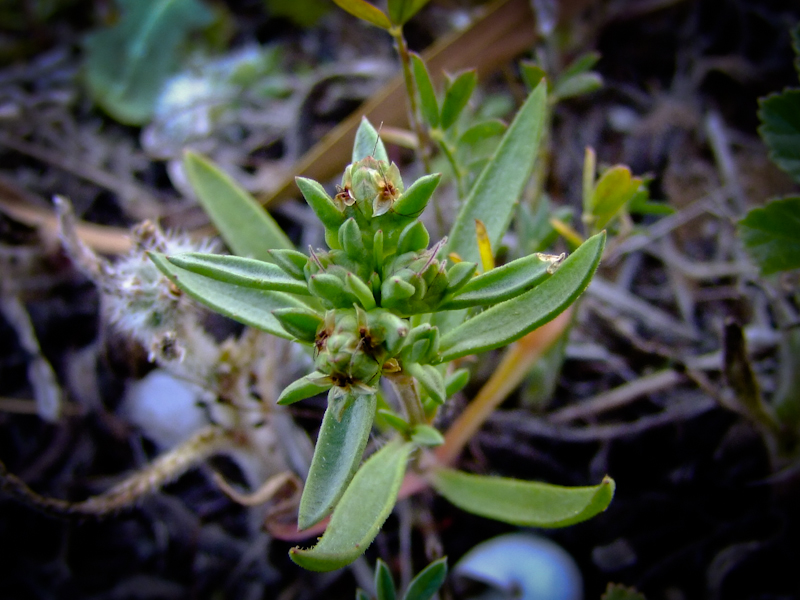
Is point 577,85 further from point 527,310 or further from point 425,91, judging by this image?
point 527,310

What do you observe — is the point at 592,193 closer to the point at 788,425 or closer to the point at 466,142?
the point at 466,142

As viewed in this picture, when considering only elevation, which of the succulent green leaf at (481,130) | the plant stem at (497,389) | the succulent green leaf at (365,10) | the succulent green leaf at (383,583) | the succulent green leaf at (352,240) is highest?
the succulent green leaf at (365,10)

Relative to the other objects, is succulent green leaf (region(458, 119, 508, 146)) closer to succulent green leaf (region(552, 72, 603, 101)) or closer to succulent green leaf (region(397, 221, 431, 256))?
succulent green leaf (region(552, 72, 603, 101))

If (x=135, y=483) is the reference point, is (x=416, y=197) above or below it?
above

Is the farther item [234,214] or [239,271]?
[234,214]

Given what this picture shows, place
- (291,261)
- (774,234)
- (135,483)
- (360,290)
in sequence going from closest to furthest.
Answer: (360,290) < (291,261) < (774,234) < (135,483)

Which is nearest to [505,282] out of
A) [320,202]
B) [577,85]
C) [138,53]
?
[320,202]

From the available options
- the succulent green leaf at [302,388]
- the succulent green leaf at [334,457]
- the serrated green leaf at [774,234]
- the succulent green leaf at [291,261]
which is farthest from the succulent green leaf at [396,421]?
the serrated green leaf at [774,234]

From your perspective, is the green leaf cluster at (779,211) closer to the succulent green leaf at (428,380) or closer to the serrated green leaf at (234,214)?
the succulent green leaf at (428,380)
